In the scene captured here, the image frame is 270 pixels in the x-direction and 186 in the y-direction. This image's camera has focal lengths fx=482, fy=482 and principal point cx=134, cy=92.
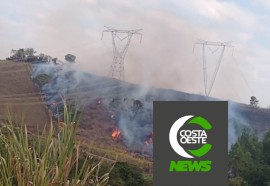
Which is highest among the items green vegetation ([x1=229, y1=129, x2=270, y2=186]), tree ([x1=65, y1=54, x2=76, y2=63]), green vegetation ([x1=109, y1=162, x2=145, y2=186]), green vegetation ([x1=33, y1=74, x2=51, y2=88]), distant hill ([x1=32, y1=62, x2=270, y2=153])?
tree ([x1=65, y1=54, x2=76, y2=63])

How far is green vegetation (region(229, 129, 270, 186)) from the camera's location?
45.0m

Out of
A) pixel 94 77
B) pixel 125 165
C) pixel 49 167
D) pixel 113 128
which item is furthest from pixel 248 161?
pixel 94 77

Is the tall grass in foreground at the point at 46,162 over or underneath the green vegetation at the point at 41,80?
underneath

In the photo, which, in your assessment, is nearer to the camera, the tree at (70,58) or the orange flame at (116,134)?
the orange flame at (116,134)

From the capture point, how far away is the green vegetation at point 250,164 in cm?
4497

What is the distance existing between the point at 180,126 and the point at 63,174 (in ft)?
17.6

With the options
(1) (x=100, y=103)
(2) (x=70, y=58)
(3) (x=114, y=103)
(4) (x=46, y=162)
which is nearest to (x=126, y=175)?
(4) (x=46, y=162)

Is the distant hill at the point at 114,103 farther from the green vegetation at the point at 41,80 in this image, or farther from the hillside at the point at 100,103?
the green vegetation at the point at 41,80

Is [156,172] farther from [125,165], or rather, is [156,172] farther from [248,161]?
[248,161]

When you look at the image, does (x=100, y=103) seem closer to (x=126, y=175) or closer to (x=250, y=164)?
(x=250, y=164)

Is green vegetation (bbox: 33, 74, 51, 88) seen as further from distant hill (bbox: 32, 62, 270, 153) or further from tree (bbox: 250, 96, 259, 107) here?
tree (bbox: 250, 96, 259, 107)

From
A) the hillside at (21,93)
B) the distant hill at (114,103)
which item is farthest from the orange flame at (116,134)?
the hillside at (21,93)

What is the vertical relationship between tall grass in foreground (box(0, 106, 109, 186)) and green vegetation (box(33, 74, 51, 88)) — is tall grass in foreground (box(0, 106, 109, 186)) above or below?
below

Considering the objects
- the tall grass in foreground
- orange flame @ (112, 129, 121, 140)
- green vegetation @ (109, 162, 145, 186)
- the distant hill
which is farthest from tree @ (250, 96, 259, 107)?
the tall grass in foreground
